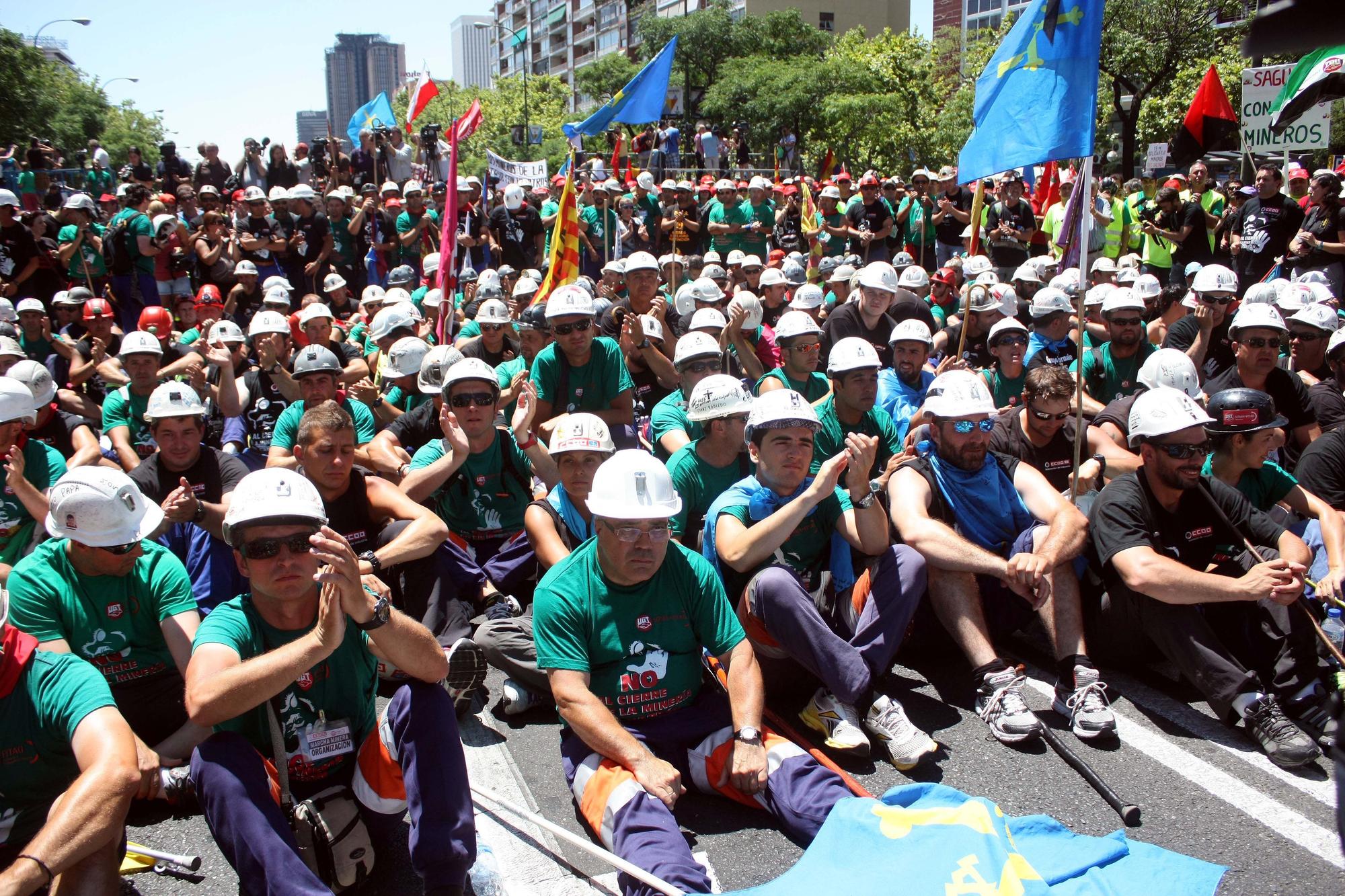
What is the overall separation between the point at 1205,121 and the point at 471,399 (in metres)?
11.4

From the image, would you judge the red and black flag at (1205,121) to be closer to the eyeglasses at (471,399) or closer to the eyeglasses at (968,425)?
the eyeglasses at (968,425)

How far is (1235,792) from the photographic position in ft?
13.0

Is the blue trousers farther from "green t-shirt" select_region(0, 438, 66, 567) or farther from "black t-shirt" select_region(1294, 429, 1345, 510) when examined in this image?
"black t-shirt" select_region(1294, 429, 1345, 510)

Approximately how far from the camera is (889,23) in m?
87.7

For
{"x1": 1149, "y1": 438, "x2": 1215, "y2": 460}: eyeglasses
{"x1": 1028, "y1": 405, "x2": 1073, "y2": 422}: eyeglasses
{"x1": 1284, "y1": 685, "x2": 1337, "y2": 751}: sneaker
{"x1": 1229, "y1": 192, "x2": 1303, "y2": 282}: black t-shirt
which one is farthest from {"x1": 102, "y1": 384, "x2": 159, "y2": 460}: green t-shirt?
{"x1": 1229, "y1": 192, "x2": 1303, "y2": 282}: black t-shirt

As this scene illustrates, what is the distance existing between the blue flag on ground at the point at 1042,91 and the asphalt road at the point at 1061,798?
3322 mm

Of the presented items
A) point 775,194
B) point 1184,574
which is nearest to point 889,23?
point 775,194

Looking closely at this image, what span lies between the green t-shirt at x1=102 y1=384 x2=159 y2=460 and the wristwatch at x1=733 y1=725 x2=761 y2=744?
5.06 meters

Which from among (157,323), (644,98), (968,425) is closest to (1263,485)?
(968,425)

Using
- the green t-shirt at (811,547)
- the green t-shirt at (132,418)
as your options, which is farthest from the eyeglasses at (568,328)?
the green t-shirt at (811,547)

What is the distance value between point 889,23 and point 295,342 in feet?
288

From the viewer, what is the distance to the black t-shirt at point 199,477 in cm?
552

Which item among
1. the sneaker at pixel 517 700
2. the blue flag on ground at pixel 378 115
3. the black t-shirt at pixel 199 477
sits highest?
the blue flag on ground at pixel 378 115

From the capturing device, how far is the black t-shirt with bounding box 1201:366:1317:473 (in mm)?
6445
